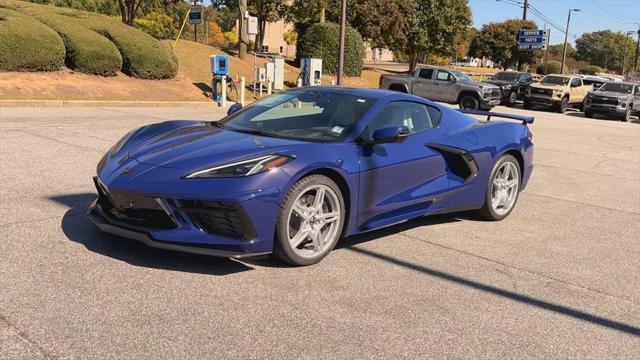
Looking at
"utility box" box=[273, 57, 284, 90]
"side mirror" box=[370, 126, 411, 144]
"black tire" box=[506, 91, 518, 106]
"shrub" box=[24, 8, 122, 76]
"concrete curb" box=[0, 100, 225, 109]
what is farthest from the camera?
"black tire" box=[506, 91, 518, 106]

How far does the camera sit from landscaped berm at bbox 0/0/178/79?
1656cm

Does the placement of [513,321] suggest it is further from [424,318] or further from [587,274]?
[587,274]

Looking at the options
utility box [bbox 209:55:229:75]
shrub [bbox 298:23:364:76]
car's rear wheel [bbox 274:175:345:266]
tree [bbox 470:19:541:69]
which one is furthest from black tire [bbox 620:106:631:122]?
tree [bbox 470:19:541:69]

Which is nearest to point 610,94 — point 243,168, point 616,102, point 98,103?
point 616,102

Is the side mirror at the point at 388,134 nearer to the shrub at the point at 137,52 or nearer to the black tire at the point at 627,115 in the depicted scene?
the shrub at the point at 137,52

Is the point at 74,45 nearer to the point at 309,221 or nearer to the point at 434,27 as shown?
the point at 309,221

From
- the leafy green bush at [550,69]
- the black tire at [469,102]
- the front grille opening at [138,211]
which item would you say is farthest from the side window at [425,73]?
the leafy green bush at [550,69]

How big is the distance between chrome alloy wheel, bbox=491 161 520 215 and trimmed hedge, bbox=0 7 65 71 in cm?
1489

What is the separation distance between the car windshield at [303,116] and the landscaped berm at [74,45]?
1370 cm

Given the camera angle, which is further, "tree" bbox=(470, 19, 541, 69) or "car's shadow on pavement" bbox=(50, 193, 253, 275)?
"tree" bbox=(470, 19, 541, 69)

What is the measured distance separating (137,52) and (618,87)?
20.8 meters

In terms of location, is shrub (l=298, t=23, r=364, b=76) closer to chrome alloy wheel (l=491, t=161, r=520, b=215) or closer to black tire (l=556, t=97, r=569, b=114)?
black tire (l=556, t=97, r=569, b=114)

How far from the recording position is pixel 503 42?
62.2 m

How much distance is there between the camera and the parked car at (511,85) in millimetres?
29750
